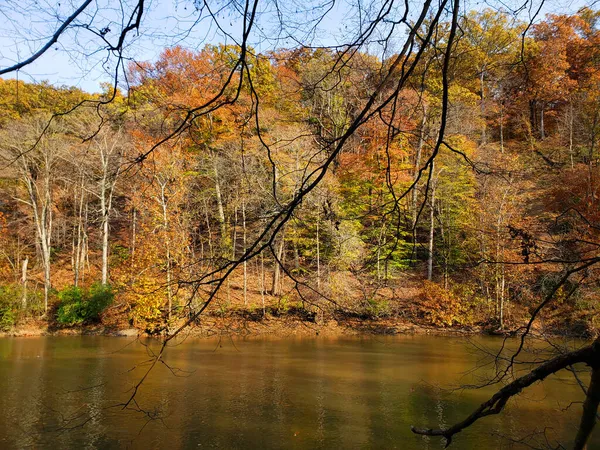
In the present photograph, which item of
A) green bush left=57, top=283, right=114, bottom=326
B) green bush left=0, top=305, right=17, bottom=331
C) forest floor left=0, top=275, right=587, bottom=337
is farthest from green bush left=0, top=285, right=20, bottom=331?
green bush left=57, top=283, right=114, bottom=326

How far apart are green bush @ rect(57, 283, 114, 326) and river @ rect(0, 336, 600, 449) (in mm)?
3516

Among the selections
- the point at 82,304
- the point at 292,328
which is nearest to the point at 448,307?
the point at 292,328

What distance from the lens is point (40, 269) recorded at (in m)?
21.3

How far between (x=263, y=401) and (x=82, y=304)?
11.6m

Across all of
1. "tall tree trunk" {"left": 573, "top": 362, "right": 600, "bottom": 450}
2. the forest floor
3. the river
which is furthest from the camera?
the forest floor

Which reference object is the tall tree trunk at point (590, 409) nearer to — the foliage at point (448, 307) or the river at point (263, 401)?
the river at point (263, 401)

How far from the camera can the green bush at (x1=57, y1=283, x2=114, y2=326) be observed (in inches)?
659

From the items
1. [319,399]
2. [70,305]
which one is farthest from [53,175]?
[319,399]

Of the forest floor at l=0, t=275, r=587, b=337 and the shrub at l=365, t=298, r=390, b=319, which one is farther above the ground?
the shrub at l=365, t=298, r=390, b=319

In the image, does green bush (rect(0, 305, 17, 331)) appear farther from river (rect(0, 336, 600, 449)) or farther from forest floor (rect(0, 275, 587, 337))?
river (rect(0, 336, 600, 449))

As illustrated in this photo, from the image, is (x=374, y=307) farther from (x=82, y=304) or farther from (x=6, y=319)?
(x=6, y=319)

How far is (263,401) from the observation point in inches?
328

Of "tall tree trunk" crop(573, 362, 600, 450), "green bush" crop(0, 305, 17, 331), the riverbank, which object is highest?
"tall tree trunk" crop(573, 362, 600, 450)

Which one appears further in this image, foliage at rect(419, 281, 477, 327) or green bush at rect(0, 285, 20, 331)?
foliage at rect(419, 281, 477, 327)
